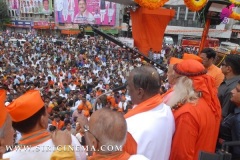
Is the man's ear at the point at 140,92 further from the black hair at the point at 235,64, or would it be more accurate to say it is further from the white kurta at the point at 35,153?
the black hair at the point at 235,64

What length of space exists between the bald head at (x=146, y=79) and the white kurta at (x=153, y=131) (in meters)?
0.14

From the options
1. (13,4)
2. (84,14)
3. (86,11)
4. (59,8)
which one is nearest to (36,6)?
(13,4)

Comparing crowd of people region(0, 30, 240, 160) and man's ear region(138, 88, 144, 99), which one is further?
man's ear region(138, 88, 144, 99)

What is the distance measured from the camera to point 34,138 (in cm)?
160

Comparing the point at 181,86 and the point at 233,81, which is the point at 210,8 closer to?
the point at 233,81

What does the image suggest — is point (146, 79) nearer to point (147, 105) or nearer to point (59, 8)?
point (147, 105)

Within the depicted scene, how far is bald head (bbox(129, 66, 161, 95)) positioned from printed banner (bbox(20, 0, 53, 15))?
31.7 meters

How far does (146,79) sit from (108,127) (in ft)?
1.97

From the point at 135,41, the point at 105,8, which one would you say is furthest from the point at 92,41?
the point at 135,41

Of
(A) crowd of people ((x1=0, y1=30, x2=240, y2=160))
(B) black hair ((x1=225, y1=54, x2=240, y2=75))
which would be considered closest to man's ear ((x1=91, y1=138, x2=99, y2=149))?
(A) crowd of people ((x1=0, y1=30, x2=240, y2=160))

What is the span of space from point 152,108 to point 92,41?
715 inches

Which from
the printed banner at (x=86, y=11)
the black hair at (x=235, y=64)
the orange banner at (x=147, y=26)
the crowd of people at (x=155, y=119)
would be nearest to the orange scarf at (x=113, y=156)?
the crowd of people at (x=155, y=119)

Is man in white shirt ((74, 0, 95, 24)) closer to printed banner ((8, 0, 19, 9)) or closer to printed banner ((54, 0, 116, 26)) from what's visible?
printed banner ((54, 0, 116, 26))

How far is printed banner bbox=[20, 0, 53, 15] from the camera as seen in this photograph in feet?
102
